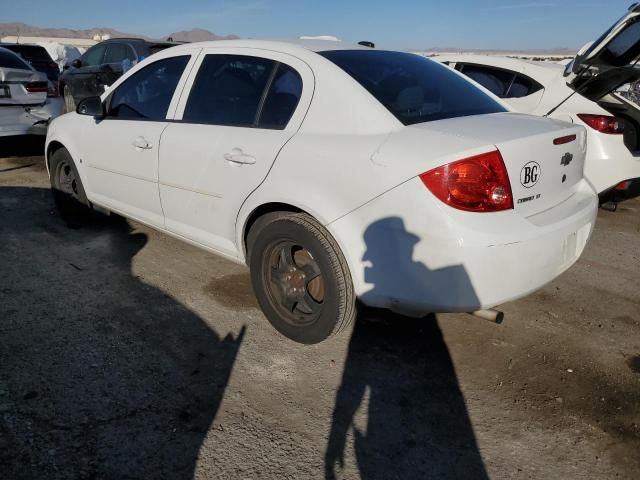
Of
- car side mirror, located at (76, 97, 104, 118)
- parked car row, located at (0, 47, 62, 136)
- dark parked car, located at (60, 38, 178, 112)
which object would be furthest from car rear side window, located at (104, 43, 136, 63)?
car side mirror, located at (76, 97, 104, 118)

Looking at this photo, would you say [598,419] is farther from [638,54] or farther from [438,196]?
[638,54]

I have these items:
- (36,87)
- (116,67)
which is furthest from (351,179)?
(116,67)

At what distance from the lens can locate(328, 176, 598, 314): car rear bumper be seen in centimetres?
218

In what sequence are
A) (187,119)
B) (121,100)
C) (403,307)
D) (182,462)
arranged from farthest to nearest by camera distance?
(121,100), (187,119), (403,307), (182,462)

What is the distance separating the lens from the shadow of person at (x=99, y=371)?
6.78 ft

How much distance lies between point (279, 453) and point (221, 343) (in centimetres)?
93

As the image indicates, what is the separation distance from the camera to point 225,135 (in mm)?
2955

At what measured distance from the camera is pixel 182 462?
205 centimetres

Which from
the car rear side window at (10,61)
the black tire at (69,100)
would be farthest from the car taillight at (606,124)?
the black tire at (69,100)

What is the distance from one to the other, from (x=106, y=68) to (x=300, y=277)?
854cm

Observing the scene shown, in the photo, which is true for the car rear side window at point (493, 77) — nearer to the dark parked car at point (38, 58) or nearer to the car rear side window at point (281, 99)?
the car rear side window at point (281, 99)

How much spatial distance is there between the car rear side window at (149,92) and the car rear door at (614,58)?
294 cm

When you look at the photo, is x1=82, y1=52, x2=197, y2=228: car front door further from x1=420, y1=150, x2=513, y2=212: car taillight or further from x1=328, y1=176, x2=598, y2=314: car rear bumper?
x1=420, y1=150, x2=513, y2=212: car taillight

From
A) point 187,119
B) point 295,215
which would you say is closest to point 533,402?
point 295,215
